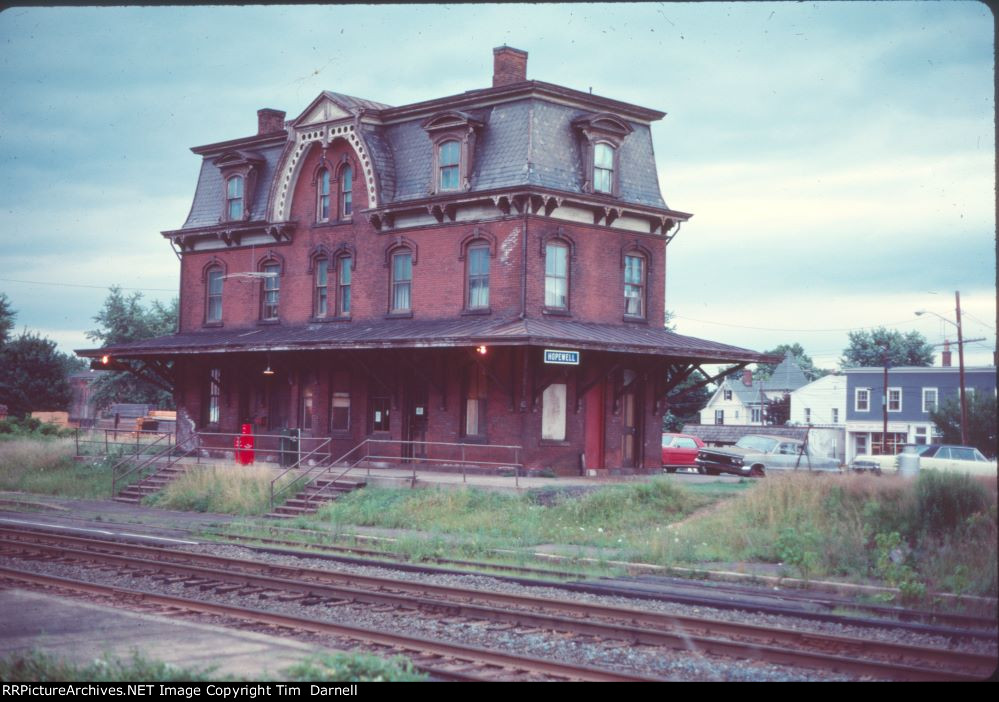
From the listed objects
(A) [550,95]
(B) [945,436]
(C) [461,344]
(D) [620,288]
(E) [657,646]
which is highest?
(A) [550,95]

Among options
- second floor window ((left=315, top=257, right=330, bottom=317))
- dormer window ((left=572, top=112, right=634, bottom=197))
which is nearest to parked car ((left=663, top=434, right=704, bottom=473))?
dormer window ((left=572, top=112, right=634, bottom=197))

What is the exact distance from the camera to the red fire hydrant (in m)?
31.1

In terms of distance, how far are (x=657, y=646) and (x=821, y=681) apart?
213cm

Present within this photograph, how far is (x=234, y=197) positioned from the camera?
35.7 metres

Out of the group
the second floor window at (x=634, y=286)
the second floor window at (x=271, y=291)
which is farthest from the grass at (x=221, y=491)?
the second floor window at (x=634, y=286)

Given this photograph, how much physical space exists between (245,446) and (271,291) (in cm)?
536

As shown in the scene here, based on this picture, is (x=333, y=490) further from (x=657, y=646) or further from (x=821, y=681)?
(x=821, y=681)

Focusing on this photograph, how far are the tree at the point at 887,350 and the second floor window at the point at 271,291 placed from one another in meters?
39.6

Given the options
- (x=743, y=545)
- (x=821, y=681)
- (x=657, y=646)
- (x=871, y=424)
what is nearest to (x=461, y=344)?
(x=743, y=545)

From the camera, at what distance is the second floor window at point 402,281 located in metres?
30.1

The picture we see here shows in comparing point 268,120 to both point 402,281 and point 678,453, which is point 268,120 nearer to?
point 402,281

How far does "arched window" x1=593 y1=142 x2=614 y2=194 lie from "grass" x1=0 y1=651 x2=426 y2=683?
70.4 ft

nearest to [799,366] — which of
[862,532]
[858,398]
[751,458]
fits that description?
[858,398]

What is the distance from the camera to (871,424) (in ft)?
175
